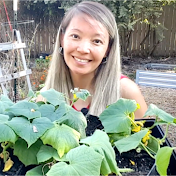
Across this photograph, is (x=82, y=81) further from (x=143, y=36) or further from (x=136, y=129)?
(x=143, y=36)

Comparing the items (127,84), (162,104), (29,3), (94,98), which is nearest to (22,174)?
(94,98)

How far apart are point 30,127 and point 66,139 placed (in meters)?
0.06

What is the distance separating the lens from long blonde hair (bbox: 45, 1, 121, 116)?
0.98 meters

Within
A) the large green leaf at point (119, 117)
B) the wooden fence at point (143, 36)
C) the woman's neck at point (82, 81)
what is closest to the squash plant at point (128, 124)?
the large green leaf at point (119, 117)

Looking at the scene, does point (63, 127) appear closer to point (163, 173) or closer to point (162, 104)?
point (163, 173)

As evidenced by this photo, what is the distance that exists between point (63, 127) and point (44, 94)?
0.10 metres

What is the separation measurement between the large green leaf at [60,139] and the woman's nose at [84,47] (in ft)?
1.74

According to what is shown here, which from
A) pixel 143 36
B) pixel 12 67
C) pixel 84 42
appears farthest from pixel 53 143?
pixel 143 36

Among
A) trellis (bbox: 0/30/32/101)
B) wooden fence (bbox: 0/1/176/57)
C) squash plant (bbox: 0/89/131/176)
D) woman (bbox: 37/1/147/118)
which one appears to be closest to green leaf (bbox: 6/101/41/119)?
squash plant (bbox: 0/89/131/176)

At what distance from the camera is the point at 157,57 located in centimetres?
663

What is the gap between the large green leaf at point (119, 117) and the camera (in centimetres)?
41

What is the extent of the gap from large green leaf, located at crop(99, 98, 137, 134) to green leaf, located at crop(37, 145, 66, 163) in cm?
10

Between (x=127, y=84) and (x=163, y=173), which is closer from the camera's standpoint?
(x=163, y=173)

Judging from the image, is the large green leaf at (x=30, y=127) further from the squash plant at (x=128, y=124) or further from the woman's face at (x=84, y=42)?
the woman's face at (x=84, y=42)
